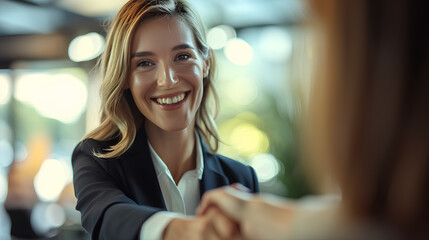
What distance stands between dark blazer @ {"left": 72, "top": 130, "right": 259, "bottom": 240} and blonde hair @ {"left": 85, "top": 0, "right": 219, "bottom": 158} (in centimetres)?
3

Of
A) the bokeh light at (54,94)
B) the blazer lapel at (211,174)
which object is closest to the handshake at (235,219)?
the blazer lapel at (211,174)

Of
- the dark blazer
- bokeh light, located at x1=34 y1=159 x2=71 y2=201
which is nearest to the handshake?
the dark blazer

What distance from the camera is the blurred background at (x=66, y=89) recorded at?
6250mm

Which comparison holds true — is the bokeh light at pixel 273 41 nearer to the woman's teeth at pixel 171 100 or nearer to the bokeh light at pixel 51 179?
the bokeh light at pixel 51 179

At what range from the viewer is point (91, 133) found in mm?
1381

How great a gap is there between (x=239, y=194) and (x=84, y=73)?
6516mm

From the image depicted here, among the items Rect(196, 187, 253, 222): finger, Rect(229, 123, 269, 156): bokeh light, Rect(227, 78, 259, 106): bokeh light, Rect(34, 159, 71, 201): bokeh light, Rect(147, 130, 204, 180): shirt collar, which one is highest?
Rect(196, 187, 253, 222): finger

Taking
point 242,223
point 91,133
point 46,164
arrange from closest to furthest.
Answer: point 242,223 < point 91,133 < point 46,164

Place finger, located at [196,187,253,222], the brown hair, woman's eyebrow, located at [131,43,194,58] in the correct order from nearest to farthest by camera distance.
Result: 1. the brown hair
2. finger, located at [196,187,253,222]
3. woman's eyebrow, located at [131,43,194,58]

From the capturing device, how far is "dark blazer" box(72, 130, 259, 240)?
105 cm

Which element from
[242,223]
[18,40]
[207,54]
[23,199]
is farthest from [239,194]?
[18,40]

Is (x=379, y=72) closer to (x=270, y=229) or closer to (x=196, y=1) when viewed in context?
(x=270, y=229)

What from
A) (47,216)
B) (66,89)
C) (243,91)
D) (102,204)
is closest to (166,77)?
(102,204)

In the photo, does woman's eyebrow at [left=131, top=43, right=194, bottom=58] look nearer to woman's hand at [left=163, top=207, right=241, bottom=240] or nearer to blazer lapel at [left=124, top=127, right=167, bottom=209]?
blazer lapel at [left=124, top=127, right=167, bottom=209]
